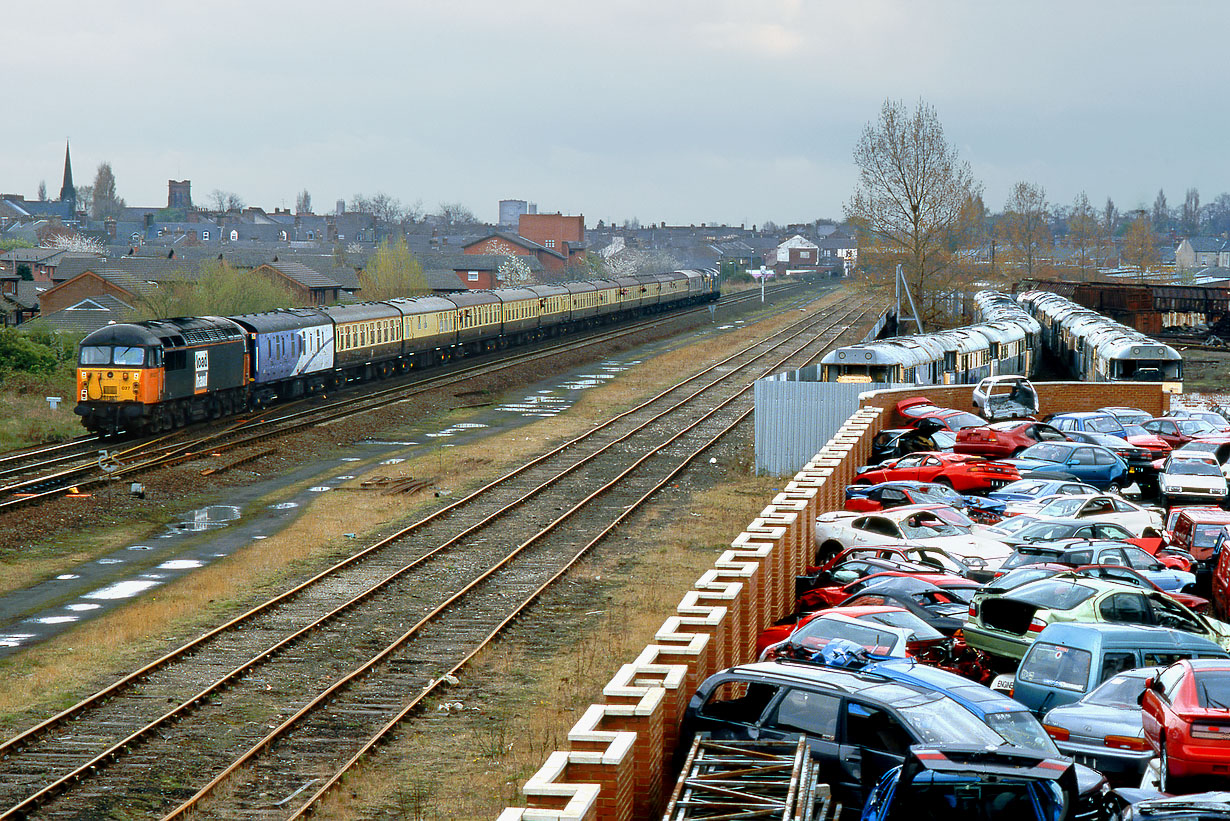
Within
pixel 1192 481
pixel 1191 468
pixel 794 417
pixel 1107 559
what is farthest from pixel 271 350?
pixel 1107 559

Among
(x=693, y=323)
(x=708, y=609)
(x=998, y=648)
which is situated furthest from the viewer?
(x=693, y=323)

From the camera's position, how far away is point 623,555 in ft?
82.6

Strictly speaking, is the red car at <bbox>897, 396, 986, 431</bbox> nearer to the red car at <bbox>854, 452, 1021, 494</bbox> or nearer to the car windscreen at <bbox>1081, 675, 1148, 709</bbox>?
the red car at <bbox>854, 452, 1021, 494</bbox>

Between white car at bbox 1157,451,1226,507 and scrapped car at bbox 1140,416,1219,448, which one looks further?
scrapped car at bbox 1140,416,1219,448

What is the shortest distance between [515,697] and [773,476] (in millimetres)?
18787

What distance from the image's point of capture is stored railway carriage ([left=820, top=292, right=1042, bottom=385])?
132 ft

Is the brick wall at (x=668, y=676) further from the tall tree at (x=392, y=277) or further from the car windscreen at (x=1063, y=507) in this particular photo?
the tall tree at (x=392, y=277)

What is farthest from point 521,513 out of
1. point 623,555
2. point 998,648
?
point 998,648

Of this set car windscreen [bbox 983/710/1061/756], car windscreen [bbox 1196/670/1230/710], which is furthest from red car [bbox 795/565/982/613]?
car windscreen [bbox 983/710/1061/756]

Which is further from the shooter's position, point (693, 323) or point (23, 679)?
point (693, 323)

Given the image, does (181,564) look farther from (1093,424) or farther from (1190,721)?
(1093,424)

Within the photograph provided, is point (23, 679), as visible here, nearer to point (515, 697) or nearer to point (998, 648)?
point (515, 697)

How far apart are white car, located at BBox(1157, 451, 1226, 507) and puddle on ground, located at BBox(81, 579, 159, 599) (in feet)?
67.4

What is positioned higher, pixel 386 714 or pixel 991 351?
pixel 991 351
